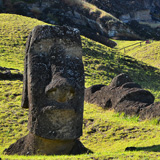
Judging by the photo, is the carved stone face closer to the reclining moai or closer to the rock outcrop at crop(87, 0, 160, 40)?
the reclining moai

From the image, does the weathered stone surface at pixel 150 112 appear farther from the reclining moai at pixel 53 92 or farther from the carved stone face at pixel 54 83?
the carved stone face at pixel 54 83

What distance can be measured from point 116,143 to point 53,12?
43.4 metres

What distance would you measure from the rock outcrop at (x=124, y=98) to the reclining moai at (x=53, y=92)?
411 centimetres

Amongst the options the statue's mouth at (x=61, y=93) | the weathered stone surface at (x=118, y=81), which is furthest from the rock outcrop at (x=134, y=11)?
the statue's mouth at (x=61, y=93)

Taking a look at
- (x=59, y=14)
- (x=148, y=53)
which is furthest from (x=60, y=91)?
(x=59, y=14)

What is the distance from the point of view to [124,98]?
42.7 ft

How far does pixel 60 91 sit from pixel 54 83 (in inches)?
8.4

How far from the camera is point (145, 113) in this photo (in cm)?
1108

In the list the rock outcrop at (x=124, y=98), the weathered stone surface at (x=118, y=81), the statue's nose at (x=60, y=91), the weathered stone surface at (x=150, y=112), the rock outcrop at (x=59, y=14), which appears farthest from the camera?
the rock outcrop at (x=59, y=14)

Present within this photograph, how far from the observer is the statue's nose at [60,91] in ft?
23.0

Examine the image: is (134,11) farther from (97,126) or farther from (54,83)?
(54,83)

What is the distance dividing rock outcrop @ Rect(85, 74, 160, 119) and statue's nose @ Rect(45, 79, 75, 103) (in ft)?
14.3

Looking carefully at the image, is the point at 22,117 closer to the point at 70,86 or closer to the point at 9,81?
the point at 70,86

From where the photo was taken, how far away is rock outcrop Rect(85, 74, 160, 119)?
11163 mm
